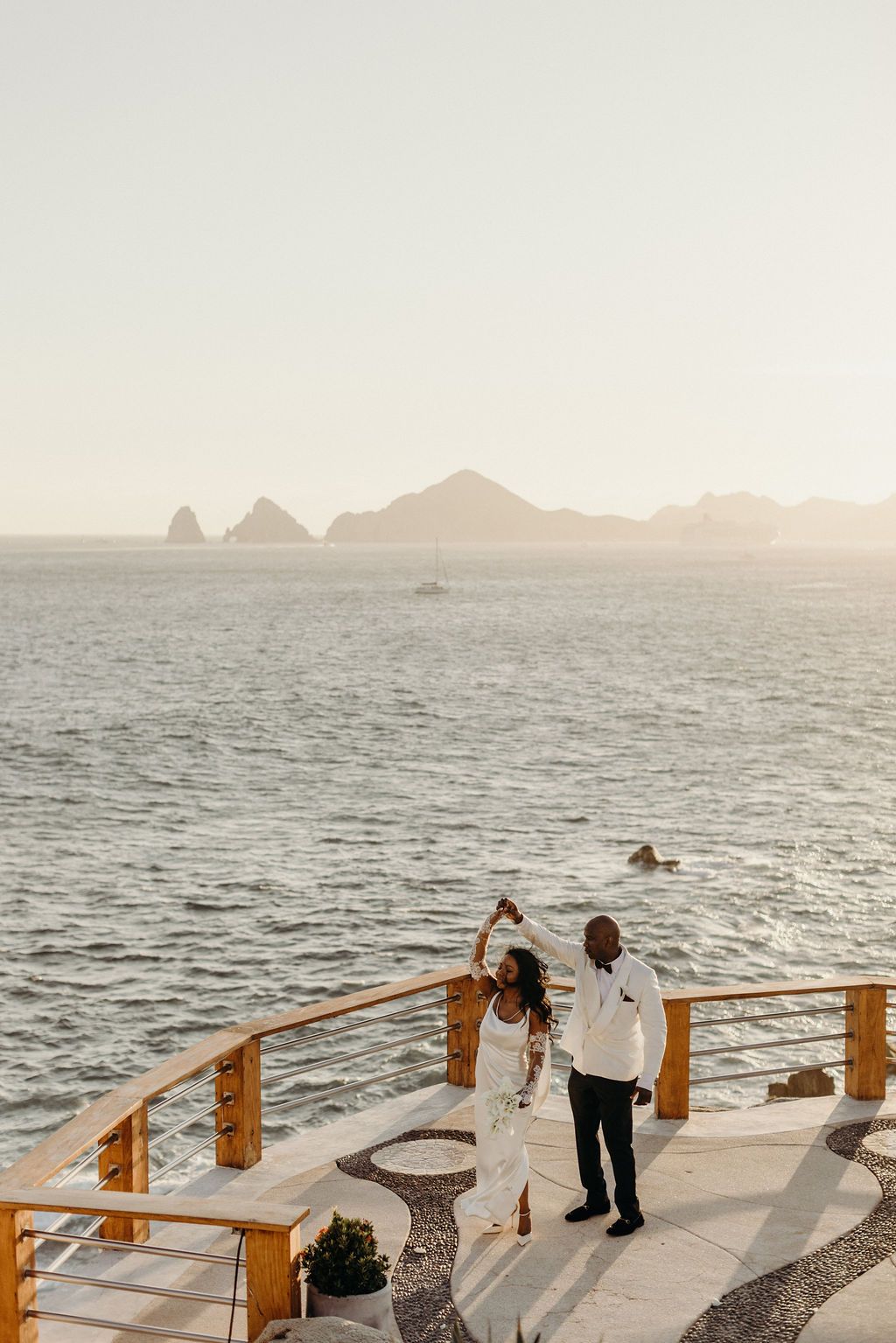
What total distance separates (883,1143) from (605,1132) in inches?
102

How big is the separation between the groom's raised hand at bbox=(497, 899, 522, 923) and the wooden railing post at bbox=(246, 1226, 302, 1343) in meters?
2.32

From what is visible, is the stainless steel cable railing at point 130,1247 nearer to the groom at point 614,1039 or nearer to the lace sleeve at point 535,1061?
the lace sleeve at point 535,1061

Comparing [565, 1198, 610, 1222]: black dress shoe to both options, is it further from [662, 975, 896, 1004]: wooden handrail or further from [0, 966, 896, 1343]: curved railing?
[662, 975, 896, 1004]: wooden handrail

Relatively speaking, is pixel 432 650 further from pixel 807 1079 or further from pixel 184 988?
pixel 807 1079

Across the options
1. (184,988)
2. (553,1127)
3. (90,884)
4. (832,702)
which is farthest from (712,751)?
(553,1127)

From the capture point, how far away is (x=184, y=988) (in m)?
26.7

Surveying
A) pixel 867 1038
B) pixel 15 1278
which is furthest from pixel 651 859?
pixel 15 1278

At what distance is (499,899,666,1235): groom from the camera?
7.75 m

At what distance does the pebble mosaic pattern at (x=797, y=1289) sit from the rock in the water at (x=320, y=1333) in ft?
6.30

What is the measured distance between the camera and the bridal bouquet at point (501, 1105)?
→ 770 centimetres

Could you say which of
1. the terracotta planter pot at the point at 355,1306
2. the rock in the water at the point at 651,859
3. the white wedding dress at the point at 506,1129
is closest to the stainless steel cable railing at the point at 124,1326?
the terracotta planter pot at the point at 355,1306

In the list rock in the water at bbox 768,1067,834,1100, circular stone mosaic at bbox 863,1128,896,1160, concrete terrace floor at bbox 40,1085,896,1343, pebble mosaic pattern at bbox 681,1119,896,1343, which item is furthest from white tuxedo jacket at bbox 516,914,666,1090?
rock in the water at bbox 768,1067,834,1100

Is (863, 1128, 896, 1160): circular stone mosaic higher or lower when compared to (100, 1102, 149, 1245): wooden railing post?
lower

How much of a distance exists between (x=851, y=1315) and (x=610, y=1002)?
2.06 metres
